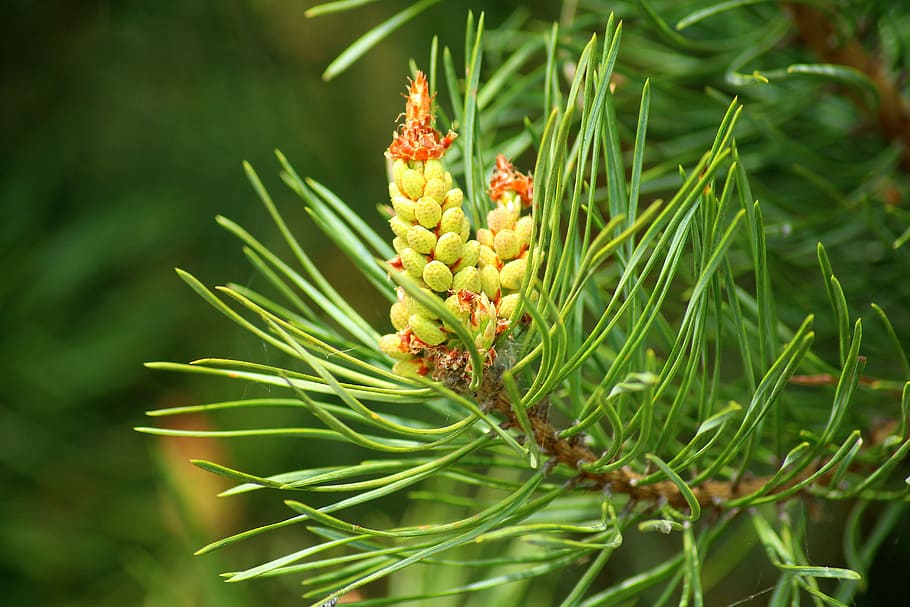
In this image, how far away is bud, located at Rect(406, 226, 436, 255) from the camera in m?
0.35

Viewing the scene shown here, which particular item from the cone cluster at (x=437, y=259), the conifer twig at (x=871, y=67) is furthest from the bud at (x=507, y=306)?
the conifer twig at (x=871, y=67)

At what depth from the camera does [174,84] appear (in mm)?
1169

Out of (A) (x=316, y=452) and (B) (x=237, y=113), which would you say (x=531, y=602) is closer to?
(A) (x=316, y=452)

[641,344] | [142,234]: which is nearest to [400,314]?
[641,344]

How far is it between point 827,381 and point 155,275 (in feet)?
2.64

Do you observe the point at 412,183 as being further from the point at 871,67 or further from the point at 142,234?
the point at 142,234

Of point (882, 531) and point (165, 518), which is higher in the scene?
point (882, 531)

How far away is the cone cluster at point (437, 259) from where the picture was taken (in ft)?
1.17

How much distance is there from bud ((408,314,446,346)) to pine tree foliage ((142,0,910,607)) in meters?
0.02

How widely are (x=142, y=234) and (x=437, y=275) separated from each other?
0.72 meters

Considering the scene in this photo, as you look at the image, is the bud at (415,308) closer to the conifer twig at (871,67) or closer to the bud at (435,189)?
the bud at (435,189)

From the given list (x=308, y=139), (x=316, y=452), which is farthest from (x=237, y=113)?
(x=316, y=452)

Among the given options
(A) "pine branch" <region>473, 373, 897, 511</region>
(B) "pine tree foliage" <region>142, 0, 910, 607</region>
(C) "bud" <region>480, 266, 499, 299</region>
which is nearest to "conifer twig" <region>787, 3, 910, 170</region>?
(B) "pine tree foliage" <region>142, 0, 910, 607</region>

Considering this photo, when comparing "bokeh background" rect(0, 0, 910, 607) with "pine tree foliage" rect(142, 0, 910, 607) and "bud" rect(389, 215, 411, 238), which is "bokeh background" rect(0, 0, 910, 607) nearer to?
"pine tree foliage" rect(142, 0, 910, 607)
